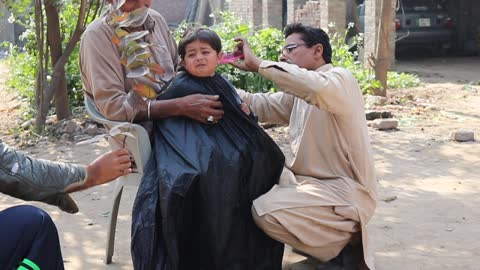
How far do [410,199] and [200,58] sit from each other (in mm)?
2311

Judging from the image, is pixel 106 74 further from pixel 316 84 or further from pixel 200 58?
pixel 316 84

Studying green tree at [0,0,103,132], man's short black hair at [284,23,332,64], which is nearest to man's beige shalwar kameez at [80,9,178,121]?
man's short black hair at [284,23,332,64]

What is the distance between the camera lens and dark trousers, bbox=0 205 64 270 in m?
2.34

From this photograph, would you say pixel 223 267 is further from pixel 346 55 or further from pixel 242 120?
pixel 346 55

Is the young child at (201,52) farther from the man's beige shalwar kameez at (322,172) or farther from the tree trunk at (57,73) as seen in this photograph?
the tree trunk at (57,73)

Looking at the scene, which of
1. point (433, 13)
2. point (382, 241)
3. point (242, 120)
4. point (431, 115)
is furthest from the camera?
point (433, 13)

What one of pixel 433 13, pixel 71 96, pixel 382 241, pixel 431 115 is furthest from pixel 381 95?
pixel 433 13

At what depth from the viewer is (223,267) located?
3217mm

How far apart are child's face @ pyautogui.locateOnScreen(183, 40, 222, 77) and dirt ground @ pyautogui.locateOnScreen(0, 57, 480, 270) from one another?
46.7 inches

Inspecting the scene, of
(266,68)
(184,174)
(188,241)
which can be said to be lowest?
(188,241)

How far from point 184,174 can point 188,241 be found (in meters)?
0.30

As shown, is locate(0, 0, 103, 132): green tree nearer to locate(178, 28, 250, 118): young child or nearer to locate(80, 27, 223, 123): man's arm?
locate(80, 27, 223, 123): man's arm

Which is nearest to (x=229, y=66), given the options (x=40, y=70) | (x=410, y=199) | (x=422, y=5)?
(x=40, y=70)

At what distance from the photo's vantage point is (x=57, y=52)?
823cm
